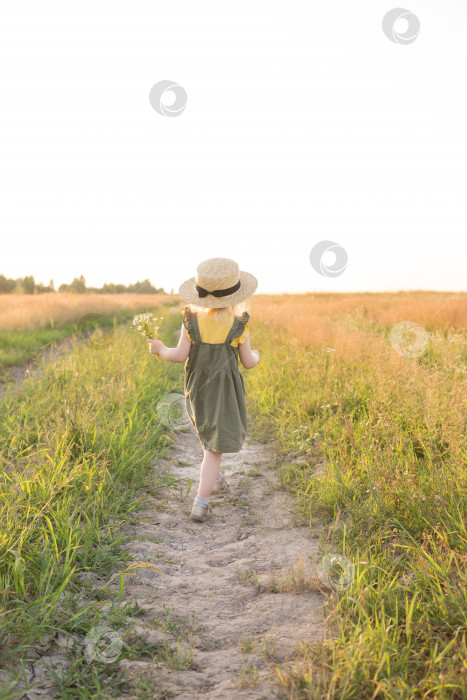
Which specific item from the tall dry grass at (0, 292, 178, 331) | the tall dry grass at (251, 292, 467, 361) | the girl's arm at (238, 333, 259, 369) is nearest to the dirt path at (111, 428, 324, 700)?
the girl's arm at (238, 333, 259, 369)

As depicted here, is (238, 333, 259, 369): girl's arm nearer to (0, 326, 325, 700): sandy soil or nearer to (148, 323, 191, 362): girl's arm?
(148, 323, 191, 362): girl's arm

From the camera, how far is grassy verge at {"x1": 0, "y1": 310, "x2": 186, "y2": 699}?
207cm

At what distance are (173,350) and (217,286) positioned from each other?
22.5 inches

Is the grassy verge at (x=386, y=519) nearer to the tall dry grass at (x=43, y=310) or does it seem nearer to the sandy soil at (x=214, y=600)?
the sandy soil at (x=214, y=600)

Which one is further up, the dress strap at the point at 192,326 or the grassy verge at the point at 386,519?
the dress strap at the point at 192,326

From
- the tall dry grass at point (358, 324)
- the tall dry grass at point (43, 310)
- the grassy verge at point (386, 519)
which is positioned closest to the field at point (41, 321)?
the tall dry grass at point (43, 310)

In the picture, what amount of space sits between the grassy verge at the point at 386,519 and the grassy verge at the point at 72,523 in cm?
88

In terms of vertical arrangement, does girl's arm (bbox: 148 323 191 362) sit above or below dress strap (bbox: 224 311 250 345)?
below

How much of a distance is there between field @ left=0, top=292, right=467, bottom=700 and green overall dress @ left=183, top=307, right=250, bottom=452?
674 millimetres

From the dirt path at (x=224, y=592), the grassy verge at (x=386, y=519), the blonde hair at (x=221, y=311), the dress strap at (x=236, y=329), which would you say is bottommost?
the dirt path at (x=224, y=592)

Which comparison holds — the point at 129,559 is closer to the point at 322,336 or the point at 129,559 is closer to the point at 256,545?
the point at 256,545

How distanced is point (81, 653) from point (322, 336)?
658 centimetres

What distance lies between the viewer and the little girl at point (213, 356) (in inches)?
135

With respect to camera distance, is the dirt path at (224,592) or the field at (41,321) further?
the field at (41,321)
